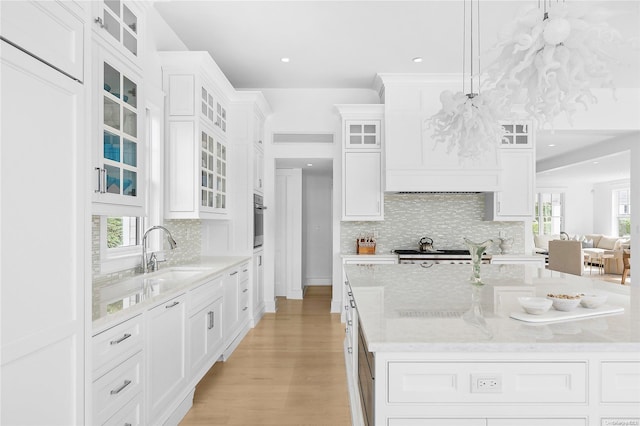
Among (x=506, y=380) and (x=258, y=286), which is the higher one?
(x=506, y=380)

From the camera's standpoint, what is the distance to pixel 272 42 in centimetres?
400

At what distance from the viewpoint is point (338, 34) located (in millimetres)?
3820

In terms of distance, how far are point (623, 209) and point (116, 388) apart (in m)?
14.0

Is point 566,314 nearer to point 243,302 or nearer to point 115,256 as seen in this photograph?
point 115,256

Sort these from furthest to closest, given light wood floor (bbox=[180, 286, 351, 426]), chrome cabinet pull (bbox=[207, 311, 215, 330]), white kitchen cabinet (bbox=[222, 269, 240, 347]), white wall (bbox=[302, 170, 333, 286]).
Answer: white wall (bbox=[302, 170, 333, 286]) < white kitchen cabinet (bbox=[222, 269, 240, 347]) < chrome cabinet pull (bbox=[207, 311, 215, 330]) < light wood floor (bbox=[180, 286, 351, 426])

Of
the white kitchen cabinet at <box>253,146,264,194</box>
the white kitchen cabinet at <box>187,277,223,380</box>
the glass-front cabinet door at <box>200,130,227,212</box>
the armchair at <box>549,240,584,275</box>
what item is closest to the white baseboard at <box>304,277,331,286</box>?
the white kitchen cabinet at <box>253,146,264,194</box>

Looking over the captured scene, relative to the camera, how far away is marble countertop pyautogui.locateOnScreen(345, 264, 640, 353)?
51.4 inches

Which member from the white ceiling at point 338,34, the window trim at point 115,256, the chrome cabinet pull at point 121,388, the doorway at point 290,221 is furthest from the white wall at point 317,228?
Answer: the chrome cabinet pull at point 121,388

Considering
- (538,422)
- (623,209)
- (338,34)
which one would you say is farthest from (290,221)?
(623,209)

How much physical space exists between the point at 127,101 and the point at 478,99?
1.98 meters

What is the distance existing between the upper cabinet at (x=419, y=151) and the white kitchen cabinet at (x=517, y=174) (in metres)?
0.26

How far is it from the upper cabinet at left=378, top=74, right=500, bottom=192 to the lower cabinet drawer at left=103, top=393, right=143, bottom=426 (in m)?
3.56

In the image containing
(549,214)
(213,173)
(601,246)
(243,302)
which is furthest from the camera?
(549,214)

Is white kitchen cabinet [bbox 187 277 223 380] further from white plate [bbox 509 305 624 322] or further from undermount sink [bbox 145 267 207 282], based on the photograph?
white plate [bbox 509 305 624 322]
